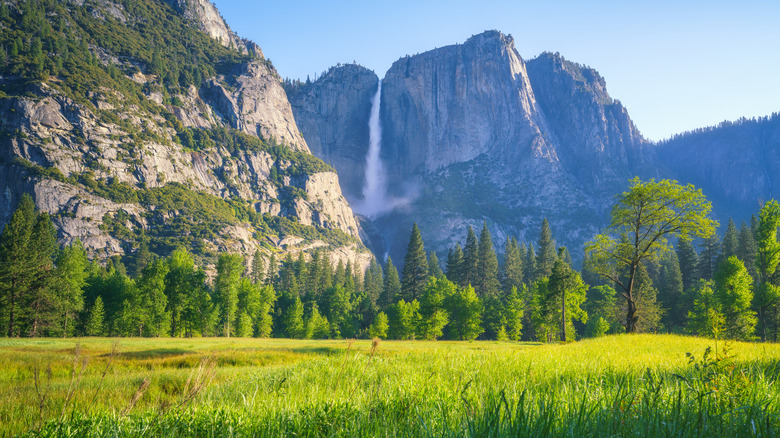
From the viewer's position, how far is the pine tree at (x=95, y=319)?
48.3m

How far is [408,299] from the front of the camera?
76.6m

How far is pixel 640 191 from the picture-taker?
2372 cm

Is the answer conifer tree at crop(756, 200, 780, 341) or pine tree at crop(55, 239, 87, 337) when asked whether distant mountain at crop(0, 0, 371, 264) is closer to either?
pine tree at crop(55, 239, 87, 337)

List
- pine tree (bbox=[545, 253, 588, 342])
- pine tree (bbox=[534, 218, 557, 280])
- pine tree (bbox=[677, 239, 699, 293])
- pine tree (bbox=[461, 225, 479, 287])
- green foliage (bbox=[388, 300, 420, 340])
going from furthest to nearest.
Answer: pine tree (bbox=[461, 225, 479, 287]), pine tree (bbox=[534, 218, 557, 280]), pine tree (bbox=[677, 239, 699, 293]), green foliage (bbox=[388, 300, 420, 340]), pine tree (bbox=[545, 253, 588, 342])

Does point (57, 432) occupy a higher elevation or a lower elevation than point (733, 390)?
lower

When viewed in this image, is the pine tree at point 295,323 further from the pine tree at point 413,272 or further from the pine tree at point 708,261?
the pine tree at point 708,261

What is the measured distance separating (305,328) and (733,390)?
72.4 meters

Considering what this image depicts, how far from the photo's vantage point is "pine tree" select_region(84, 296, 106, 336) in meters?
48.3

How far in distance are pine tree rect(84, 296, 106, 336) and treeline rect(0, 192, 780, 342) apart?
0.19 metres

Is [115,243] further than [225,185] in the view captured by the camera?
No

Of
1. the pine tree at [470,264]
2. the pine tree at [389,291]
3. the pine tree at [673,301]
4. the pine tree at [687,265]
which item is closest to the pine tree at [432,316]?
the pine tree at [470,264]

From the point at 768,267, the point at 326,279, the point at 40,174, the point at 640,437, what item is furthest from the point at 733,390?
the point at 40,174

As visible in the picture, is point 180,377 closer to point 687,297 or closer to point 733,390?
A: point 733,390

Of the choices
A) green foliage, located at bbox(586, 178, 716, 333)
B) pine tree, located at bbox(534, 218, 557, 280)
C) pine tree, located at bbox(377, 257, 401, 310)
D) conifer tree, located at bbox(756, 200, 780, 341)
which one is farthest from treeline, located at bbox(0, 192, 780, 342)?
green foliage, located at bbox(586, 178, 716, 333)
